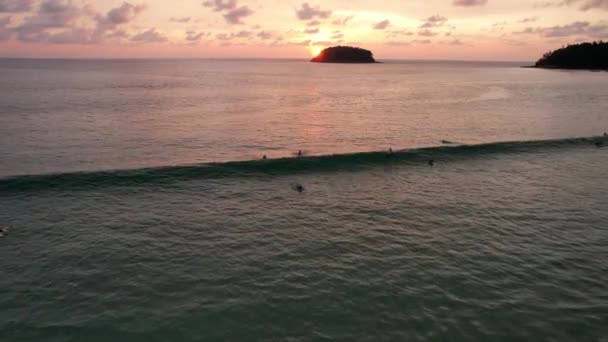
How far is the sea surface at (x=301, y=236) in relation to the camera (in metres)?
19.4

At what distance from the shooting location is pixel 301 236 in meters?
28.6

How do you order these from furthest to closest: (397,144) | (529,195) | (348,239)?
1. (397,144)
2. (529,195)
3. (348,239)

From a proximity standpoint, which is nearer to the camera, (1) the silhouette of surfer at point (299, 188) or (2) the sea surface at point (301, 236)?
(2) the sea surface at point (301, 236)

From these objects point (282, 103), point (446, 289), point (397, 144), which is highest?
point (282, 103)

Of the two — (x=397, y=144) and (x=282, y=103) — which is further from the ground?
(x=282, y=103)

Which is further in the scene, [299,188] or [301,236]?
[299,188]

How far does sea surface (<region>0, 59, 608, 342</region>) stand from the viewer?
19.4m

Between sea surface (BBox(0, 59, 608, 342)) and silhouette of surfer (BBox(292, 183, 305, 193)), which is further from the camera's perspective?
silhouette of surfer (BBox(292, 183, 305, 193))

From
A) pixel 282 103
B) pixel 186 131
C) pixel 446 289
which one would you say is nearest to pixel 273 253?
pixel 446 289

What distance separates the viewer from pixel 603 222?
30609 mm

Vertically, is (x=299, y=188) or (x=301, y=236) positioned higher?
(x=299, y=188)

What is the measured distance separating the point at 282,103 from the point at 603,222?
80103mm

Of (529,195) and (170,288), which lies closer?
(170,288)

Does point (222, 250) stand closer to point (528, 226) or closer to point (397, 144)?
point (528, 226)
